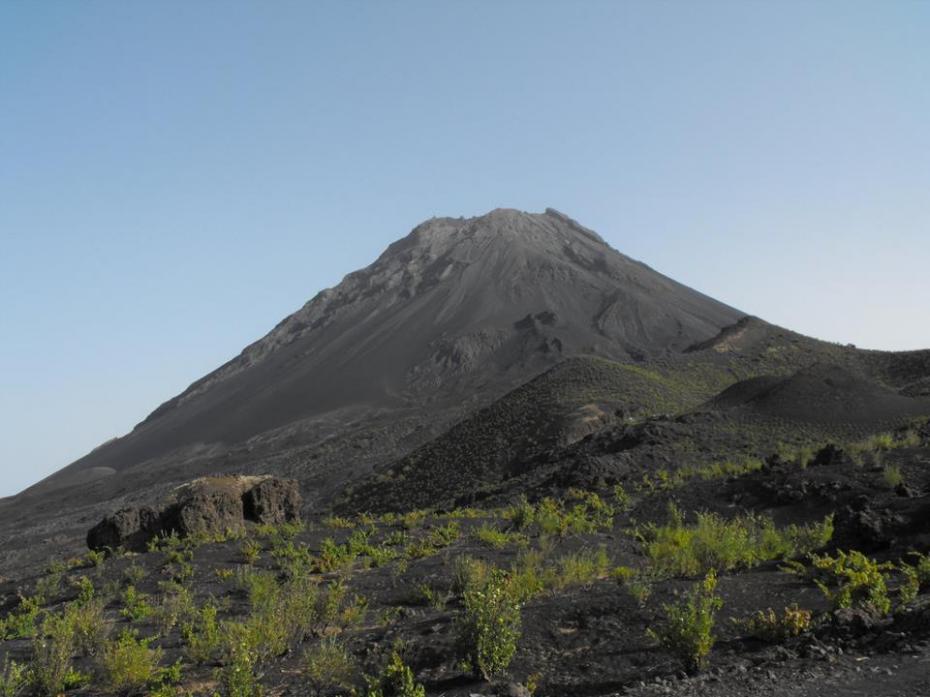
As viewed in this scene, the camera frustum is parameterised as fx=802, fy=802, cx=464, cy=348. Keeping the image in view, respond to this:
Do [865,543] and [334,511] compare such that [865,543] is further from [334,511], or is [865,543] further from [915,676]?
[334,511]

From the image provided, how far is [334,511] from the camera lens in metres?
34.2

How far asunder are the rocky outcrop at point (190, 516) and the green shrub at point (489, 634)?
12.0 m

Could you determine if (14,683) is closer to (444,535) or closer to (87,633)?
(87,633)

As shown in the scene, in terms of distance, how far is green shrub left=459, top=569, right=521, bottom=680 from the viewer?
21.4 feet

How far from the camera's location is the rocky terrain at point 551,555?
6.56 meters

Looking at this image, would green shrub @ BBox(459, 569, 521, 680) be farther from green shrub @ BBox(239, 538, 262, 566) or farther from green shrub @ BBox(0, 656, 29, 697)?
green shrub @ BBox(239, 538, 262, 566)

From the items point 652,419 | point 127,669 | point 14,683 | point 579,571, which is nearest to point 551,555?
point 579,571

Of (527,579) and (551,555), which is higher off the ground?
(527,579)

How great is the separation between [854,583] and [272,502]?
1558cm

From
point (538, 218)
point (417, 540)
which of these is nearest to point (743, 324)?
point (417, 540)

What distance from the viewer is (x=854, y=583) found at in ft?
25.2

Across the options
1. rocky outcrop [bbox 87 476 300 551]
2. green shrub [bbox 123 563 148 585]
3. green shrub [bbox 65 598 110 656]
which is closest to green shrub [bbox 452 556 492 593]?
green shrub [bbox 65 598 110 656]

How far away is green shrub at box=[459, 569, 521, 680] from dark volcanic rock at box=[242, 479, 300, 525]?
14.2 metres

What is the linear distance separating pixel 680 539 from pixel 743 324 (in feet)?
148
